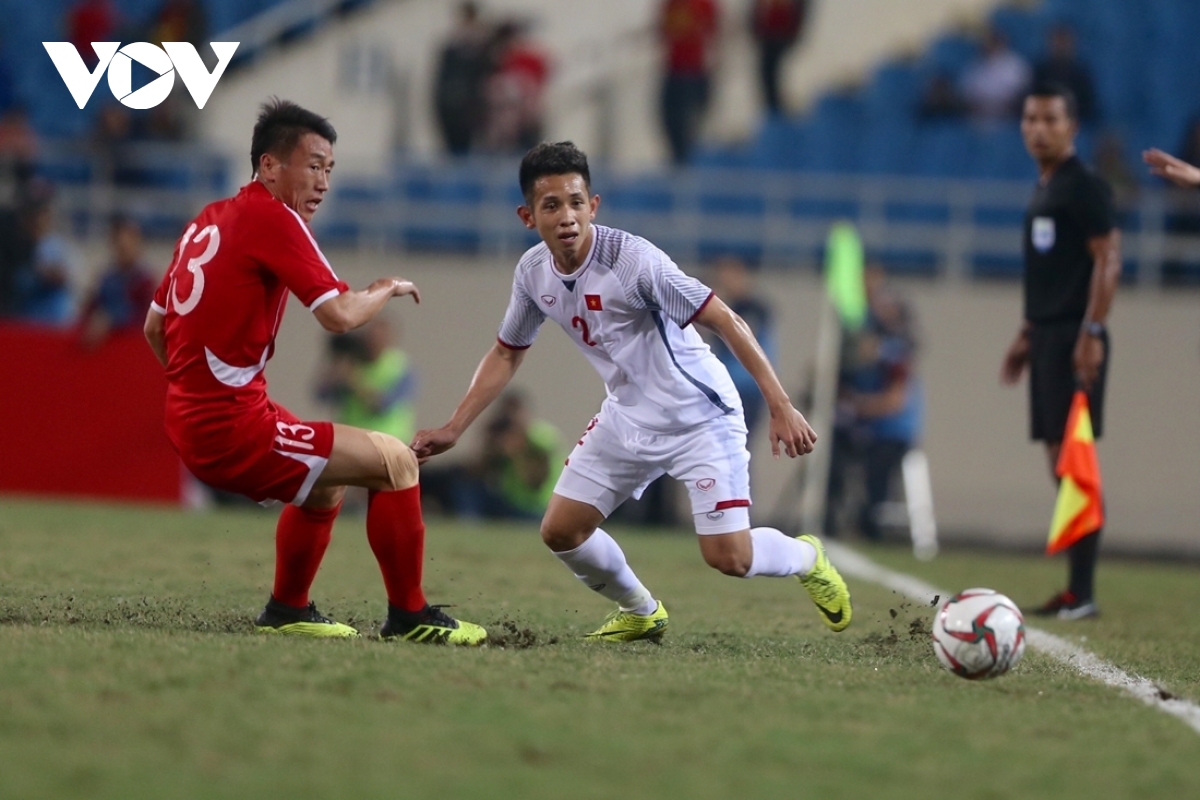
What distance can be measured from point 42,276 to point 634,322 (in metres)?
9.25

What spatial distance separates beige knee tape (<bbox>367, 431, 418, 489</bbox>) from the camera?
5.57 metres

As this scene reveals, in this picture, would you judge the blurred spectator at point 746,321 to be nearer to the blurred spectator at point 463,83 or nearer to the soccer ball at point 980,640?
the blurred spectator at point 463,83

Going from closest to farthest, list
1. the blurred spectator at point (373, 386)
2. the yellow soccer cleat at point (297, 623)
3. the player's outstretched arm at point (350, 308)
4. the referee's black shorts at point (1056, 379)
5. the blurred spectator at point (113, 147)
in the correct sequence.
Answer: the player's outstretched arm at point (350, 308) < the yellow soccer cleat at point (297, 623) < the referee's black shorts at point (1056, 379) < the blurred spectator at point (373, 386) < the blurred spectator at point (113, 147)

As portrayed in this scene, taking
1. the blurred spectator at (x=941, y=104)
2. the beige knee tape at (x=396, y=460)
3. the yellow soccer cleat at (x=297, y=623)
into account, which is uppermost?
the blurred spectator at (x=941, y=104)

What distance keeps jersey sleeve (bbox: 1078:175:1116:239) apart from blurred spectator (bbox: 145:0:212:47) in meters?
10.5

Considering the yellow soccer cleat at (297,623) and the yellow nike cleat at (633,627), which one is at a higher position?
the yellow soccer cleat at (297,623)

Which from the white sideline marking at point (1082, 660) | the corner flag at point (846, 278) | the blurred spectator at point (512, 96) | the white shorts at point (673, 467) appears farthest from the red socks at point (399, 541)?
the blurred spectator at point (512, 96)

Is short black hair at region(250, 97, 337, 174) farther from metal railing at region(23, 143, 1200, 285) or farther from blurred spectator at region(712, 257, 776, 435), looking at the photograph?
metal railing at region(23, 143, 1200, 285)

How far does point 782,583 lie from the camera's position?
9266 mm

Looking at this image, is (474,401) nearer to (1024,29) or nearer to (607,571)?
(607,571)

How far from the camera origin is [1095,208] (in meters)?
7.90

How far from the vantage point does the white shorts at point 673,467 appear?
19.5 ft

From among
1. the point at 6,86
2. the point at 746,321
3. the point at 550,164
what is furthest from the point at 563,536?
the point at 6,86

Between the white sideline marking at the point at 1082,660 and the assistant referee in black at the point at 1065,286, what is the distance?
1.04m
